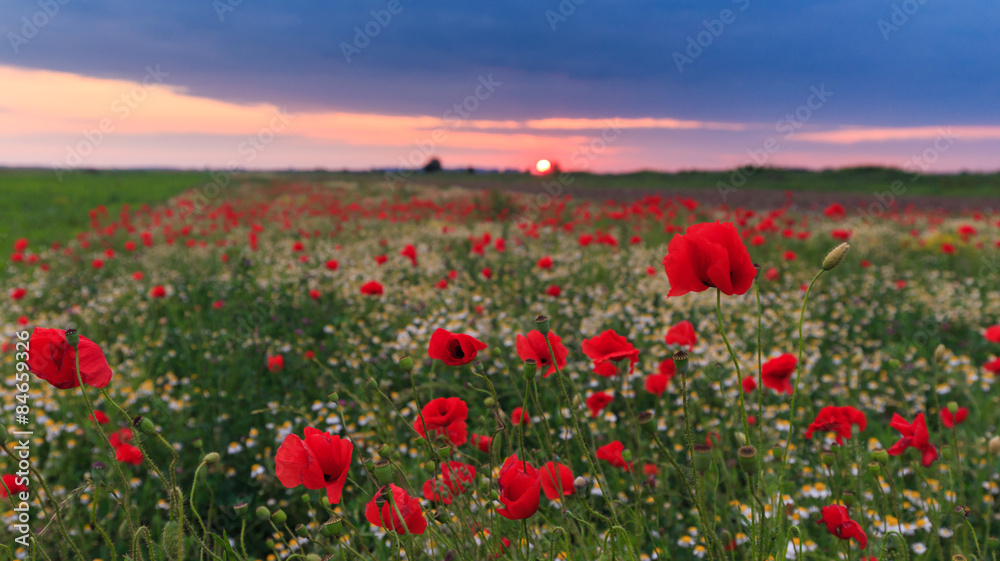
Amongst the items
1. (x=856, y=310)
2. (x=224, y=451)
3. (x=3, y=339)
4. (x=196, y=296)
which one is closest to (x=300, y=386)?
(x=224, y=451)

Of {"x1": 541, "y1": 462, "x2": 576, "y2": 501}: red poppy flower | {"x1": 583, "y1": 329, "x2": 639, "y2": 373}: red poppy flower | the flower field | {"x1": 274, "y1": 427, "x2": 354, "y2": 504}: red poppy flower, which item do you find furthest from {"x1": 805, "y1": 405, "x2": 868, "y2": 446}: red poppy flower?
{"x1": 274, "y1": 427, "x2": 354, "y2": 504}: red poppy flower

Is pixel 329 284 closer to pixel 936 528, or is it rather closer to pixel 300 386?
pixel 300 386

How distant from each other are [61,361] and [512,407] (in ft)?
9.13

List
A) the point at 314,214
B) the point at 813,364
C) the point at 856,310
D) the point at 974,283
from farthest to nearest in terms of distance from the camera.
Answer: the point at 314,214
the point at 974,283
the point at 856,310
the point at 813,364

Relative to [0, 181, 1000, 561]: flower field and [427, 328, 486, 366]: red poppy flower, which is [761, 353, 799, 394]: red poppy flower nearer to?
[0, 181, 1000, 561]: flower field

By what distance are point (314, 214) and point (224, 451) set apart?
12.0 meters

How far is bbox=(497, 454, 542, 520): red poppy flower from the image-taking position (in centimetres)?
131

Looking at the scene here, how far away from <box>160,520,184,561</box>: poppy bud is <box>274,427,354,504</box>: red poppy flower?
0.23 m

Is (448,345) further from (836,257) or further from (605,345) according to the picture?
(836,257)

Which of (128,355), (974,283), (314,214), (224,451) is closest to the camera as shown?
(224,451)

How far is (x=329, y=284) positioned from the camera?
5.66m

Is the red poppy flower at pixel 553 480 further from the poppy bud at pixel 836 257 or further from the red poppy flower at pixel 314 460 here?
the poppy bud at pixel 836 257

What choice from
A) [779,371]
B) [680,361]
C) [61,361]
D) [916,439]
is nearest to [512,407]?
[779,371]

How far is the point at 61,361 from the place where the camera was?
1350mm
